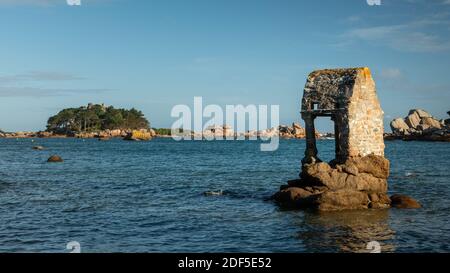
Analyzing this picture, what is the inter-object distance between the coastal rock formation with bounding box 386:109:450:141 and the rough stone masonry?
131 m

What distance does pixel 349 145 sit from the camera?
1178 inches

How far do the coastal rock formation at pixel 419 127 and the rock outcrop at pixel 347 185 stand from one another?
13123 centimetres

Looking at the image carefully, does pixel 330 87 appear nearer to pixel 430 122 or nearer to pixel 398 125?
pixel 430 122

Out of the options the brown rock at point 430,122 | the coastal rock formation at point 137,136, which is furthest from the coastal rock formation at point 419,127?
the coastal rock formation at point 137,136

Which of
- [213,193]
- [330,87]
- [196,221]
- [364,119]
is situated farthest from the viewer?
[213,193]

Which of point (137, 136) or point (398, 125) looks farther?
point (398, 125)

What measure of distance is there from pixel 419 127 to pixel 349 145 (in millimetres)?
163587

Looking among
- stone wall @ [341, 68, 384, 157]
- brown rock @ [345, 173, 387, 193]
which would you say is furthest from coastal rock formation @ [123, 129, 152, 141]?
brown rock @ [345, 173, 387, 193]

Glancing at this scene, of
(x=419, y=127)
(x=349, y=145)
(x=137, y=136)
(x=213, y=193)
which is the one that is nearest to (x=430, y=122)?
(x=419, y=127)

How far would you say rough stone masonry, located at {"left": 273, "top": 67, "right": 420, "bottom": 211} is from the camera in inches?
1149

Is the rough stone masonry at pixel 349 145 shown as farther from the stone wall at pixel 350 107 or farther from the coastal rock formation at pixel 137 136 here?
the coastal rock formation at pixel 137 136
